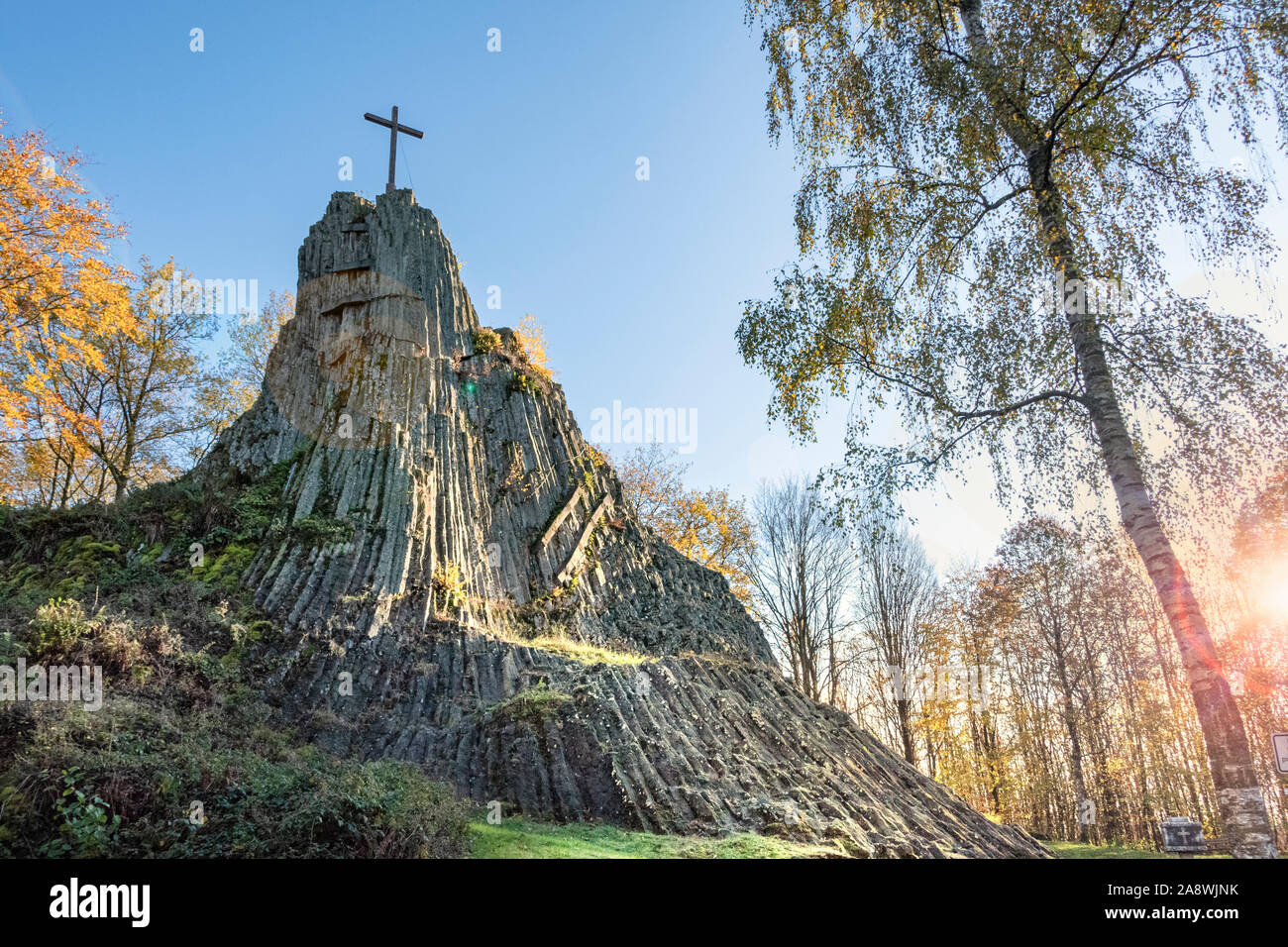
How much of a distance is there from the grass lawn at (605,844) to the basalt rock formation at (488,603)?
0.42 meters

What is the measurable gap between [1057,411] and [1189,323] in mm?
1646

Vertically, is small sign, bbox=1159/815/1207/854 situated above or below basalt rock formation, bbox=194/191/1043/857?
below

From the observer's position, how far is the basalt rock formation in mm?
9500

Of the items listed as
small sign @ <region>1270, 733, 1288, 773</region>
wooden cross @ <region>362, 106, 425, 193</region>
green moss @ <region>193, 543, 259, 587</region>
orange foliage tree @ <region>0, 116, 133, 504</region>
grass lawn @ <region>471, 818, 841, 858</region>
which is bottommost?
grass lawn @ <region>471, 818, 841, 858</region>

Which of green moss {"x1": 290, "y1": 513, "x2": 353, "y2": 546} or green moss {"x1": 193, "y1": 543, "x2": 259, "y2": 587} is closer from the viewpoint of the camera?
green moss {"x1": 193, "y1": 543, "x2": 259, "y2": 587}

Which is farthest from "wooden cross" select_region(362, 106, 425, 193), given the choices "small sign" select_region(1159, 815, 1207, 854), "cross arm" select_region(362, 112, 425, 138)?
"small sign" select_region(1159, 815, 1207, 854)

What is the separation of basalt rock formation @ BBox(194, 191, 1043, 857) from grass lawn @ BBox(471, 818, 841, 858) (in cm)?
42

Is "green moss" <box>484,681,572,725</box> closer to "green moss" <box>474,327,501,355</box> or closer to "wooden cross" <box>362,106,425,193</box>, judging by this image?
"green moss" <box>474,327,501,355</box>

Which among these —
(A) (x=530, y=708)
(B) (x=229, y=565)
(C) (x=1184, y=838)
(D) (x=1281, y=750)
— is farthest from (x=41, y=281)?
(C) (x=1184, y=838)

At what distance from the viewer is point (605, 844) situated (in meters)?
7.71

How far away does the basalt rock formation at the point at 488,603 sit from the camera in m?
9.50

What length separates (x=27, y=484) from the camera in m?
22.4

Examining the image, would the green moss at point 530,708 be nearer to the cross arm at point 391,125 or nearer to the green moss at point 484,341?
the green moss at point 484,341
